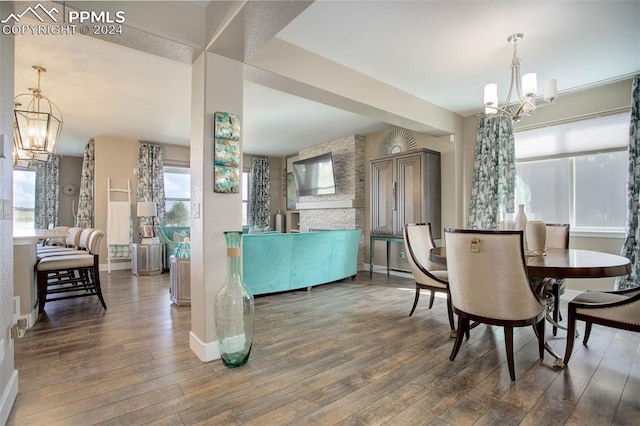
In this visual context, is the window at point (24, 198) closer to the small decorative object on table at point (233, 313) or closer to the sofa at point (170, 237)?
the sofa at point (170, 237)

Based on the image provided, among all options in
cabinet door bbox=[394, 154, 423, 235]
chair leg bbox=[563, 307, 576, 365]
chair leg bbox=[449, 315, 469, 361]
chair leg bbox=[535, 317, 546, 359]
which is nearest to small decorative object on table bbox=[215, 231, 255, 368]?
chair leg bbox=[449, 315, 469, 361]

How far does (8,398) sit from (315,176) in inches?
225

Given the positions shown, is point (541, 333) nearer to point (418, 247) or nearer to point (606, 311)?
point (606, 311)

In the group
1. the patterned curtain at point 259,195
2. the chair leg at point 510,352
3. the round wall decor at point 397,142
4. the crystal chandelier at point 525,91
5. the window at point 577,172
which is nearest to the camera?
the chair leg at point 510,352

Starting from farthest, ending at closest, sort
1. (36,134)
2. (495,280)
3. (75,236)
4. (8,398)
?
1. (75,236)
2. (36,134)
3. (495,280)
4. (8,398)

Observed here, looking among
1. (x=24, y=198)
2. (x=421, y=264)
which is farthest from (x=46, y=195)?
(x=421, y=264)

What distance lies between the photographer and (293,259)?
4.21 meters

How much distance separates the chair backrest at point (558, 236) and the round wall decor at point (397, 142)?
8.87 feet

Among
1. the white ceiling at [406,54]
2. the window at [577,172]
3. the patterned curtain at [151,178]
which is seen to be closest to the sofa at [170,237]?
the patterned curtain at [151,178]

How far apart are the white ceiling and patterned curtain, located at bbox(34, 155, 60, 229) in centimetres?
393

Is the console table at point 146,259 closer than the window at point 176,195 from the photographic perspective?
Yes

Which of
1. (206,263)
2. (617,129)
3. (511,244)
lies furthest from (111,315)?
(617,129)

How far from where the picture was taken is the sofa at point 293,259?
3881 mm

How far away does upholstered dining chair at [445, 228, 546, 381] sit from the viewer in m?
1.95
